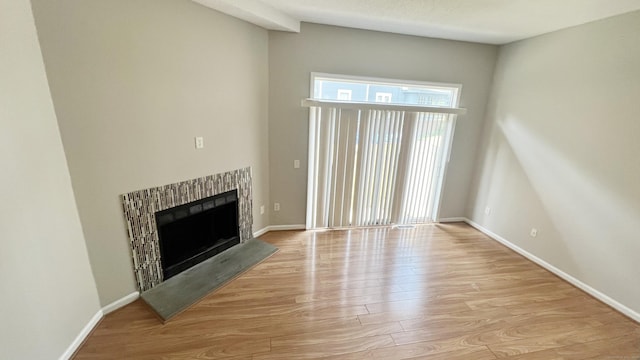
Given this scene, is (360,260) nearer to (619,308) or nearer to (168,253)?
(168,253)

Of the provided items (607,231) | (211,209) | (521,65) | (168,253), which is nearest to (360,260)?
(211,209)

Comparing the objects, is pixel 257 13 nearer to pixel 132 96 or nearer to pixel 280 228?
pixel 132 96

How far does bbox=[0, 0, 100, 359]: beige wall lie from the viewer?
4.25 feet

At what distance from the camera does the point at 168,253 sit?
2447mm

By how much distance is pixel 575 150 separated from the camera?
2680mm

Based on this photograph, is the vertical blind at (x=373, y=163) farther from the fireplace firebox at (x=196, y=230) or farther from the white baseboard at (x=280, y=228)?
the fireplace firebox at (x=196, y=230)

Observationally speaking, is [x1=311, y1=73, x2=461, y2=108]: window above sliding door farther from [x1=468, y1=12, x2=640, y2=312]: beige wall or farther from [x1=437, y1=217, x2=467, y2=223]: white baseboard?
[x1=437, y1=217, x2=467, y2=223]: white baseboard

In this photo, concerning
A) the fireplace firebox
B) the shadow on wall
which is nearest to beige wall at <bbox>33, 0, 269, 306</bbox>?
the fireplace firebox

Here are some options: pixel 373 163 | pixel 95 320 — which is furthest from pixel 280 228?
pixel 95 320

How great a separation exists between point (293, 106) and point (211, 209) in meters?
1.61

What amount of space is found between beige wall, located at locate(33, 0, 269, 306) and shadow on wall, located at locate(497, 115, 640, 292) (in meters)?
3.70

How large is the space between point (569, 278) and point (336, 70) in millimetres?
3635

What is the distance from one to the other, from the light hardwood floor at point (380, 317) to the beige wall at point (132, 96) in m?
0.74

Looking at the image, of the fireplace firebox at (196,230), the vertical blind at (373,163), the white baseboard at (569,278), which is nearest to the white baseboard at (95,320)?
the fireplace firebox at (196,230)
